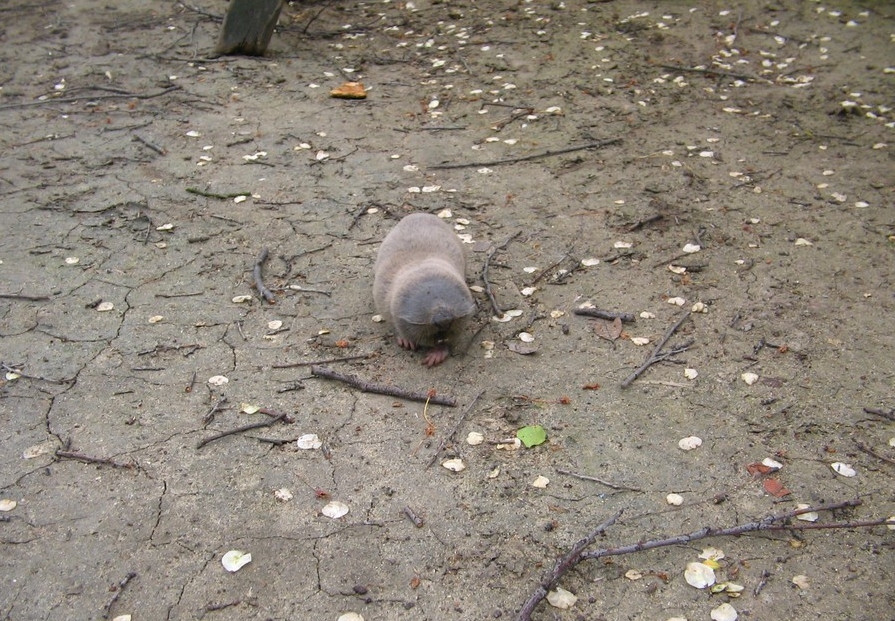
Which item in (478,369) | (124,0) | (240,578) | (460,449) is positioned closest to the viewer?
(240,578)

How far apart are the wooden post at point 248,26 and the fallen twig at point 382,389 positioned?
5.31m

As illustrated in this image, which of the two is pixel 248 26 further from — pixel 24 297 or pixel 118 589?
pixel 118 589

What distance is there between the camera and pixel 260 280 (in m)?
4.31

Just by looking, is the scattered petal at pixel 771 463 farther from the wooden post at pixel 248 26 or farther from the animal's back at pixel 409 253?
the wooden post at pixel 248 26

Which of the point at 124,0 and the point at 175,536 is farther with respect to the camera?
the point at 124,0

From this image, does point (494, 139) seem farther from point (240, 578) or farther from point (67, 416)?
point (240, 578)

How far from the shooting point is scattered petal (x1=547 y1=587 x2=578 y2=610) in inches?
98.3

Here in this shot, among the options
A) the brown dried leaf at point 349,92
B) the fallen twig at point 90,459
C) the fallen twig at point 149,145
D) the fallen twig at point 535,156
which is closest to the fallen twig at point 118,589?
the fallen twig at point 90,459

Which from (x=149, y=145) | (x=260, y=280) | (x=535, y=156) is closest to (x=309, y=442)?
(x=260, y=280)

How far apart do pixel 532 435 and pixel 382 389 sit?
0.78 meters

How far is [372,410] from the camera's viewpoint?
3387 mm

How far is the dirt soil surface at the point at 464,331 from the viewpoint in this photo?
8.73 feet

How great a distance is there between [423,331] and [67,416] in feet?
5.72

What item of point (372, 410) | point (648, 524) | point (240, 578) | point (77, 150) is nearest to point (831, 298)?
point (648, 524)
